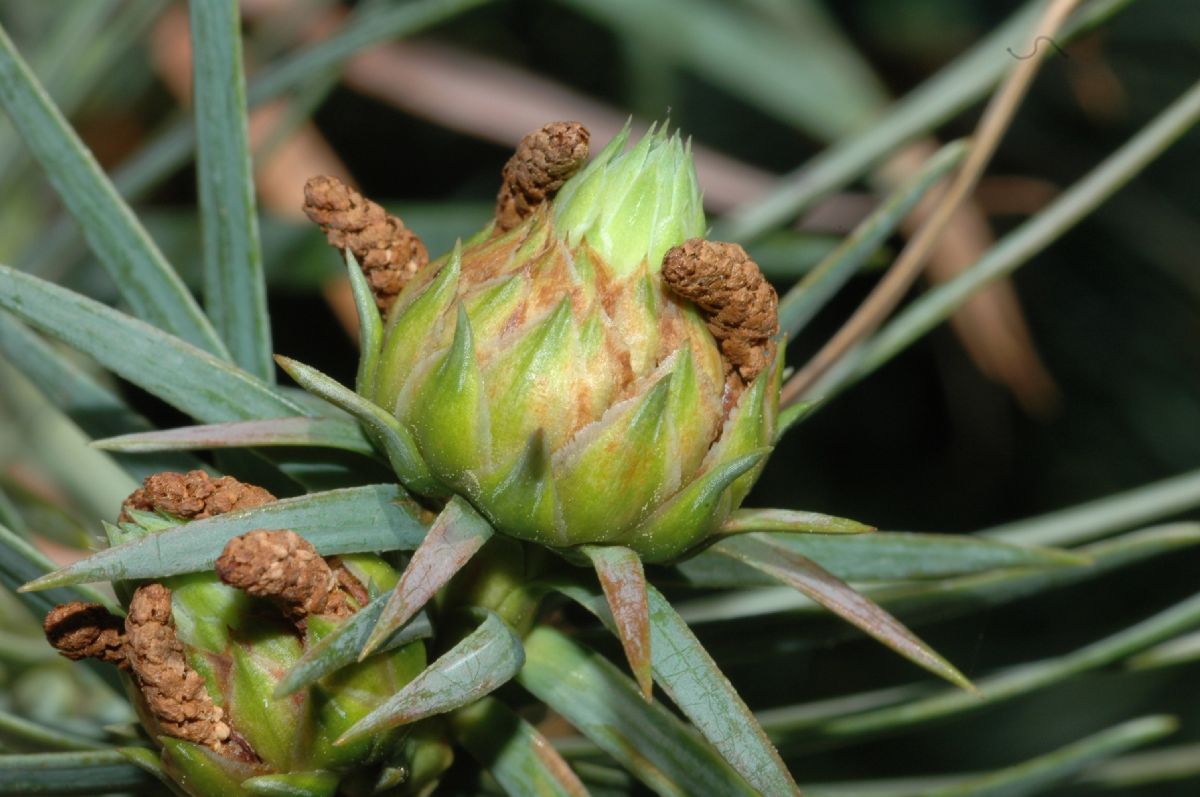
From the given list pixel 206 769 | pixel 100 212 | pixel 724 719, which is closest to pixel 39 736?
pixel 206 769

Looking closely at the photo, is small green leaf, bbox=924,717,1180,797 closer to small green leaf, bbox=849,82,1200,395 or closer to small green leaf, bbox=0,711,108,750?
small green leaf, bbox=849,82,1200,395

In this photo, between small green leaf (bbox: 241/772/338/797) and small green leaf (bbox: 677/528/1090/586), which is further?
small green leaf (bbox: 677/528/1090/586)

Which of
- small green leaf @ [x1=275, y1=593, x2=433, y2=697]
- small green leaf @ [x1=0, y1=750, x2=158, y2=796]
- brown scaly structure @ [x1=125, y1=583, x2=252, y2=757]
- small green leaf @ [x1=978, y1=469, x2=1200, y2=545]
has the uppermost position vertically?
small green leaf @ [x1=978, y1=469, x2=1200, y2=545]

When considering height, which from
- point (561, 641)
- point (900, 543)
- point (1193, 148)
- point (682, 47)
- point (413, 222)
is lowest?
point (561, 641)

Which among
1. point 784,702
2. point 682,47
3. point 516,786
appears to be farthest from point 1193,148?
point 516,786

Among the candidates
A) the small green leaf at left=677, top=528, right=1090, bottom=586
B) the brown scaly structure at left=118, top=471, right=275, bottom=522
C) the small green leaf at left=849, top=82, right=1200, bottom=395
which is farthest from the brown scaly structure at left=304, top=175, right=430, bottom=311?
the small green leaf at left=849, top=82, right=1200, bottom=395

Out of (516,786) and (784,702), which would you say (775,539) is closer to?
(516,786)

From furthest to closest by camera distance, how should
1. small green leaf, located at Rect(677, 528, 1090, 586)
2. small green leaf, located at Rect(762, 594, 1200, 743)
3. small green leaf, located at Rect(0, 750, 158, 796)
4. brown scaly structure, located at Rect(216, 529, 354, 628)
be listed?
small green leaf, located at Rect(762, 594, 1200, 743) < small green leaf, located at Rect(677, 528, 1090, 586) < small green leaf, located at Rect(0, 750, 158, 796) < brown scaly structure, located at Rect(216, 529, 354, 628)
